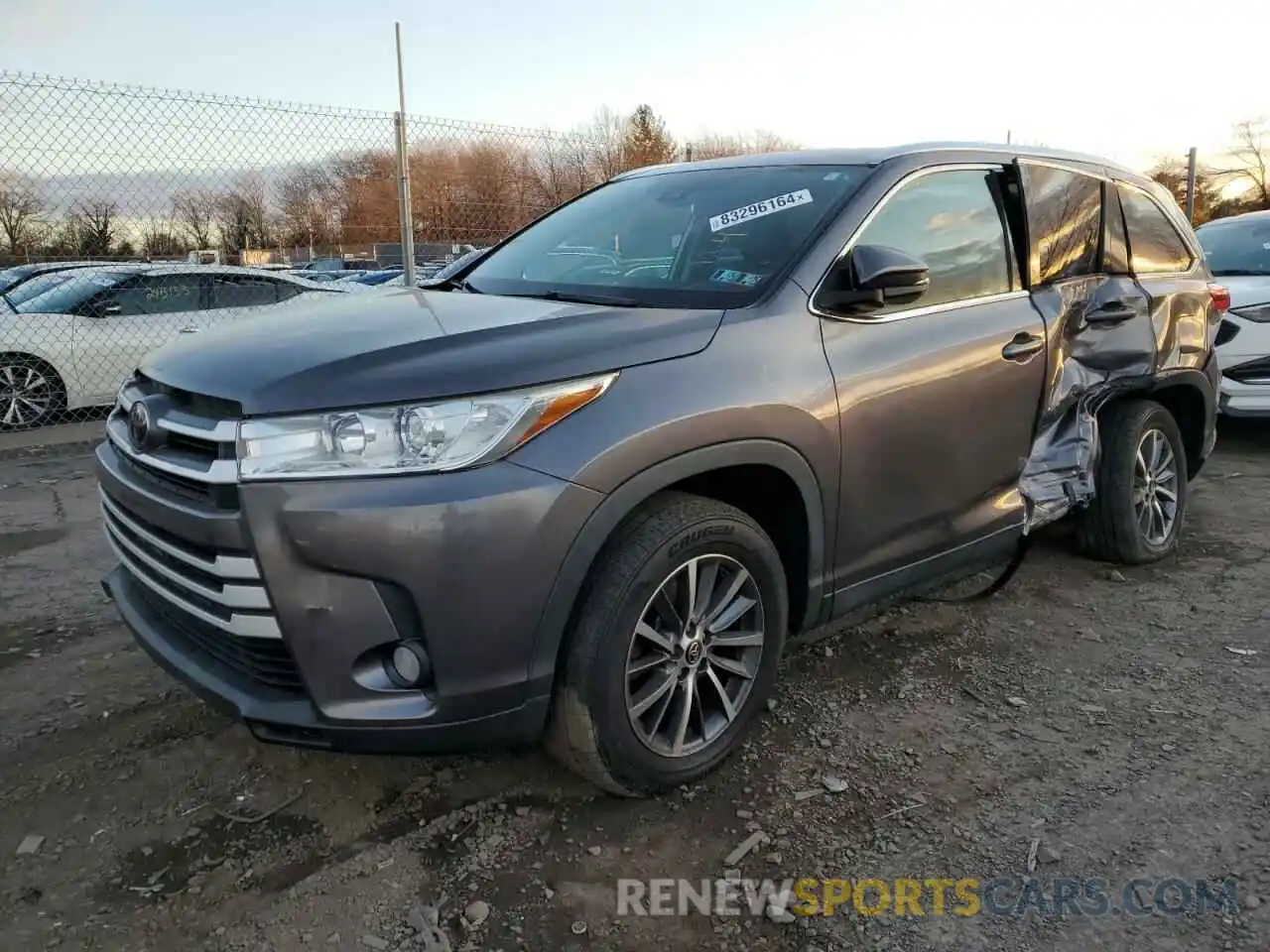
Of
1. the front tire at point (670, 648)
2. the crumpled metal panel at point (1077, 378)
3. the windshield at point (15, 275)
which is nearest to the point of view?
the front tire at point (670, 648)

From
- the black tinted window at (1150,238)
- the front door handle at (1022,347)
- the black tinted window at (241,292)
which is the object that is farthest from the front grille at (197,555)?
the black tinted window at (241,292)

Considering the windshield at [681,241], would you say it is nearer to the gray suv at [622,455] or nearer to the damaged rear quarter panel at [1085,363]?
the gray suv at [622,455]

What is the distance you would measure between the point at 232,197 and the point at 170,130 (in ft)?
7.06

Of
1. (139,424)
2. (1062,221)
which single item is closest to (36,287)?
(139,424)

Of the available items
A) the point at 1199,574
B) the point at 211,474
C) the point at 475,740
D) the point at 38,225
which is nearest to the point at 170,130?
the point at 38,225

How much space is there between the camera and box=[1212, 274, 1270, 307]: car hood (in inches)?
269

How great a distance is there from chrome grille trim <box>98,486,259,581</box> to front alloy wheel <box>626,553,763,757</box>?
35.9 inches

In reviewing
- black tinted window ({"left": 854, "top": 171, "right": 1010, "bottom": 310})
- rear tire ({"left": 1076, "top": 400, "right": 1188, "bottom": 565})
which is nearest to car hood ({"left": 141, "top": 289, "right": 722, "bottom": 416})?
black tinted window ({"left": 854, "top": 171, "right": 1010, "bottom": 310})

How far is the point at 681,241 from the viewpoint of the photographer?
320 centimetres

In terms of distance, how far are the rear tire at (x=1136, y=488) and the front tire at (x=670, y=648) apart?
2.16 metres

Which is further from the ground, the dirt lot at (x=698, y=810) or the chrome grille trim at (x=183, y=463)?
the chrome grille trim at (x=183, y=463)

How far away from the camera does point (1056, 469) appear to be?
377 cm

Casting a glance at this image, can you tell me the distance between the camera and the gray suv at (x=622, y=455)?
2.11 m

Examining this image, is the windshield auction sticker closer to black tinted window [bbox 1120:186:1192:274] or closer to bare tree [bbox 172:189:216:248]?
black tinted window [bbox 1120:186:1192:274]
